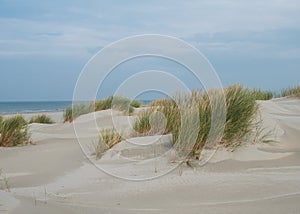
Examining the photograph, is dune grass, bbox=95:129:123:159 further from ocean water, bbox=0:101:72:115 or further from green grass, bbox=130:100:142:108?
ocean water, bbox=0:101:72:115

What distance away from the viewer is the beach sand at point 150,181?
5.44 metres

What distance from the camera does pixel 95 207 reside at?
5469mm

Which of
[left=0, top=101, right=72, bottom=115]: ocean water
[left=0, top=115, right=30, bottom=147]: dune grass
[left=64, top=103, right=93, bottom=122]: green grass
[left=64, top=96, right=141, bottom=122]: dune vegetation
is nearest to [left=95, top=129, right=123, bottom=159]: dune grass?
[left=0, top=115, right=30, bottom=147]: dune grass

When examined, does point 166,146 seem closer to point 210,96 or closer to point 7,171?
point 210,96

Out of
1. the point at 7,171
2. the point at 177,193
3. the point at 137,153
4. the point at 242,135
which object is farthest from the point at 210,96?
the point at 7,171

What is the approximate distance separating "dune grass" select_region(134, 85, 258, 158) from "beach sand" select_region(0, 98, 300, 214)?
315 mm

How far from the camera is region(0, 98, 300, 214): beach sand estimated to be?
544 cm

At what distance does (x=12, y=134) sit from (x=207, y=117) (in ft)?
16.4

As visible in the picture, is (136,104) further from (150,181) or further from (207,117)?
(150,181)

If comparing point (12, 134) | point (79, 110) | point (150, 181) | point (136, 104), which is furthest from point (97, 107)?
point (150, 181)

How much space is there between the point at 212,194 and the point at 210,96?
342 cm

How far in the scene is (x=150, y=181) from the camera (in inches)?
268

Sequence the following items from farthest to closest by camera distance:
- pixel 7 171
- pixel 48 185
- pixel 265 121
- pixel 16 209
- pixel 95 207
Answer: pixel 265 121 < pixel 7 171 < pixel 48 185 < pixel 95 207 < pixel 16 209

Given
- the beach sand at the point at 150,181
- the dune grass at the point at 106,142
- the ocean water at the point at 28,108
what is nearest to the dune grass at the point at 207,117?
the beach sand at the point at 150,181
